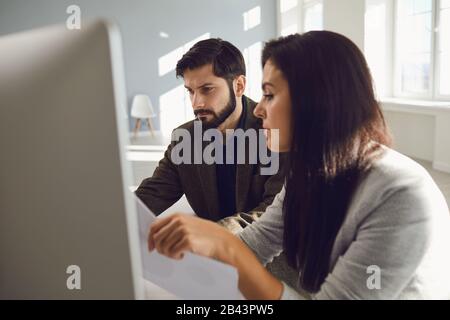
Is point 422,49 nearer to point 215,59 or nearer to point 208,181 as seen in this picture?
point 215,59

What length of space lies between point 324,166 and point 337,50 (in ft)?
0.68

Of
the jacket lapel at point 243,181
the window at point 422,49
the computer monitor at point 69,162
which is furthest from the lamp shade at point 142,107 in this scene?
the computer monitor at point 69,162

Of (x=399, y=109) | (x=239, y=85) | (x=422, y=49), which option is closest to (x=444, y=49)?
(x=422, y=49)

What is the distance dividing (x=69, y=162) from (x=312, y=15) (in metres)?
8.57

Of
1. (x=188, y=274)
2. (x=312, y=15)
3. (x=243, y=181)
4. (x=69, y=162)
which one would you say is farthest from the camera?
(x=312, y=15)

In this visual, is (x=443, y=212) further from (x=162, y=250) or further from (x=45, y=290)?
(x=45, y=290)

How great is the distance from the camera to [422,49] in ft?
18.3

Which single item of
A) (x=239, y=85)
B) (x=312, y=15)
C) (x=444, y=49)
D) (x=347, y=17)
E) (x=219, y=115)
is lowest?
(x=219, y=115)

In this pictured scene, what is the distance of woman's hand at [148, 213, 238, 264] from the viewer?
612 mm

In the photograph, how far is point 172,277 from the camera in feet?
2.15

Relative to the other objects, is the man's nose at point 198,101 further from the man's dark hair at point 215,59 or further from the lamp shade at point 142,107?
the lamp shade at point 142,107

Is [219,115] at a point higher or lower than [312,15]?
lower

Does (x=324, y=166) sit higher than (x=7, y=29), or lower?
lower
